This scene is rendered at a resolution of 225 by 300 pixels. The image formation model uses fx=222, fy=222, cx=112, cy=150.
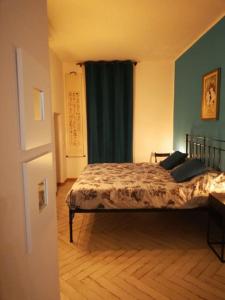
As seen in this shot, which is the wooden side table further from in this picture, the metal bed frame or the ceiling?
the ceiling

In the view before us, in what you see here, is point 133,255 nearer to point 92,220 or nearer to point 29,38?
point 92,220

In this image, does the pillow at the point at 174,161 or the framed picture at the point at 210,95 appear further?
the pillow at the point at 174,161

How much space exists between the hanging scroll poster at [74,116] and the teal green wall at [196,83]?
2.31 m

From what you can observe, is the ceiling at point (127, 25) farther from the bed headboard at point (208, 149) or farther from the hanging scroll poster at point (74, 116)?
the bed headboard at point (208, 149)

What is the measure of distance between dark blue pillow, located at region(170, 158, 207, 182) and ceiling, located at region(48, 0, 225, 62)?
Answer: 2.01 m

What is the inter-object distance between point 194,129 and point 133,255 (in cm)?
259

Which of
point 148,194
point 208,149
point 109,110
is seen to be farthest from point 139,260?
point 109,110

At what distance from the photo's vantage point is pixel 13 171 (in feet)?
2.37

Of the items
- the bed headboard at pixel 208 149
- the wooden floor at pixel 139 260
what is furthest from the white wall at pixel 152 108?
the wooden floor at pixel 139 260

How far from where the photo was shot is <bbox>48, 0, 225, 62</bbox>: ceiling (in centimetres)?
279

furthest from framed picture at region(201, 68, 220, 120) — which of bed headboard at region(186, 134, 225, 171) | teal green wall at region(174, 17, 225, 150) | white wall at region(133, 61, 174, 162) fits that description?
white wall at region(133, 61, 174, 162)

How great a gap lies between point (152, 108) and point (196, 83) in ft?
5.38

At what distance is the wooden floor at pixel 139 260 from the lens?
1.89 metres

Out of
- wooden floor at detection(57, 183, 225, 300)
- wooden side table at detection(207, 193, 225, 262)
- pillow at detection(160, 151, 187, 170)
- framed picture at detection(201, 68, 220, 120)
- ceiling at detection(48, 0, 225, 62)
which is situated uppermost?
ceiling at detection(48, 0, 225, 62)
